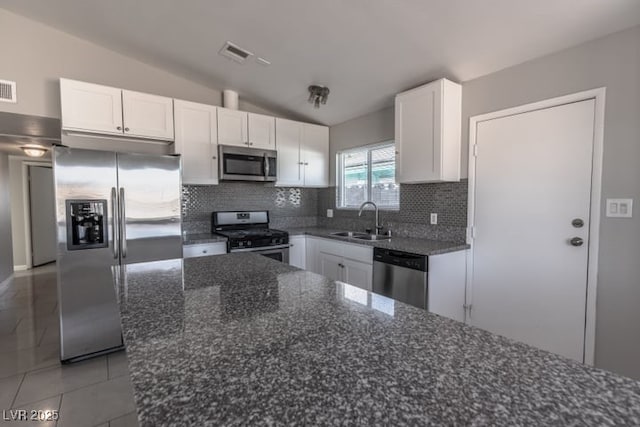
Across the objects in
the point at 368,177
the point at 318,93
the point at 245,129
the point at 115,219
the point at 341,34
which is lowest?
the point at 115,219

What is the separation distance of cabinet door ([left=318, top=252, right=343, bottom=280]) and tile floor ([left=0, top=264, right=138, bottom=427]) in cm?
191

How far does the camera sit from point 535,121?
7.28ft

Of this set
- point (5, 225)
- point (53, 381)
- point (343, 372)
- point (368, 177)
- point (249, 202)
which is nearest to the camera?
point (343, 372)

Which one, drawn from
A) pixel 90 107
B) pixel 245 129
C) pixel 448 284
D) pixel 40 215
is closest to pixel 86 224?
pixel 90 107

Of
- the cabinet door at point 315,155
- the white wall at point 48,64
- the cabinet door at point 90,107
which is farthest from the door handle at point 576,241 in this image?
the white wall at point 48,64

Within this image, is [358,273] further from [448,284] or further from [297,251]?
[297,251]

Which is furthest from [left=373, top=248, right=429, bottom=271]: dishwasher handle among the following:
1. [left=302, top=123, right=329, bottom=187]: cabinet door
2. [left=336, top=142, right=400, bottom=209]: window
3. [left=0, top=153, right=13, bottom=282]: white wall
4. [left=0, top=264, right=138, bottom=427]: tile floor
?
[left=0, top=153, right=13, bottom=282]: white wall

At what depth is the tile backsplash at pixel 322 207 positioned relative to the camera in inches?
110

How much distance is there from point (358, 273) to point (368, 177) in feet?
4.35

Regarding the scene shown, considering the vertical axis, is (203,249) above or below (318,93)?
below

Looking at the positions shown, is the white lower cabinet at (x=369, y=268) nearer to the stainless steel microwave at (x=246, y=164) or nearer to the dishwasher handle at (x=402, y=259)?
the dishwasher handle at (x=402, y=259)

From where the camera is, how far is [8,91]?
109 inches

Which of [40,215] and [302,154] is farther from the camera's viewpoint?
[40,215]

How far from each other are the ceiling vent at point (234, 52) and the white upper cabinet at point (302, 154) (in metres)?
0.92
